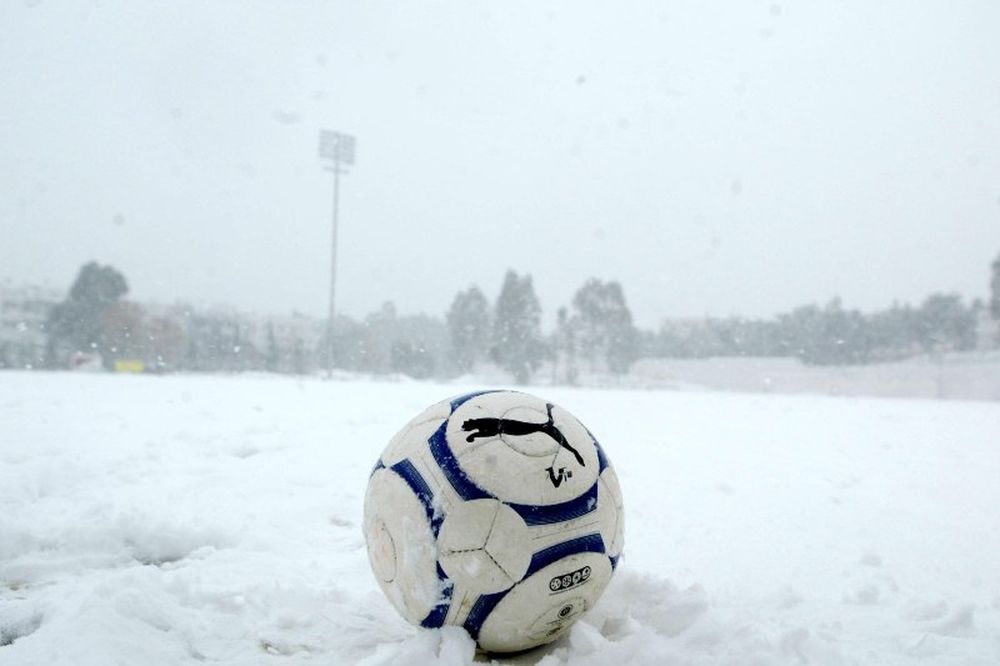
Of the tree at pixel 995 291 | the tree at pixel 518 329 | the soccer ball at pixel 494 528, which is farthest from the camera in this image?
the tree at pixel 518 329

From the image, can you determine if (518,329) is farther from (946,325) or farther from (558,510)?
(558,510)

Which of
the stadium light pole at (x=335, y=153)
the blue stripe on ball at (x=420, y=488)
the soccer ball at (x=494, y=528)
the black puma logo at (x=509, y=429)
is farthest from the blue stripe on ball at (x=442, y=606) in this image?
the stadium light pole at (x=335, y=153)

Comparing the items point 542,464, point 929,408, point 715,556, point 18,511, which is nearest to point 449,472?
point 542,464

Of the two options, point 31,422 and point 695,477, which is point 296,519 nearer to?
point 695,477

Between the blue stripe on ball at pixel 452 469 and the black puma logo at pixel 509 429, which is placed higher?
the black puma logo at pixel 509 429

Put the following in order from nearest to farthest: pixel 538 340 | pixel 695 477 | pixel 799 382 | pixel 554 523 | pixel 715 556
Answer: pixel 554 523 → pixel 715 556 → pixel 695 477 → pixel 799 382 → pixel 538 340

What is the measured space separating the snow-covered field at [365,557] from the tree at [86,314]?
29928 millimetres

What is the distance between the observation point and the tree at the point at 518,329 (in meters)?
36.4

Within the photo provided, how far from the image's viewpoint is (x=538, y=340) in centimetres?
3731

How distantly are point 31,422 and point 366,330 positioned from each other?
101ft

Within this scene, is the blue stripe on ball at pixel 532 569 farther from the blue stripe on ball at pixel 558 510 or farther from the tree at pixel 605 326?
the tree at pixel 605 326

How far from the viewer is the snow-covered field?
2.49 m

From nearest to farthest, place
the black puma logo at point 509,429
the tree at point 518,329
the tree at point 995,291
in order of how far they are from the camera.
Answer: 1. the black puma logo at point 509,429
2. the tree at point 995,291
3. the tree at point 518,329

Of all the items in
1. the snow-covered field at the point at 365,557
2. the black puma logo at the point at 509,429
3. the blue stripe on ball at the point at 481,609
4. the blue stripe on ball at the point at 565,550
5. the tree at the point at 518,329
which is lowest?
the snow-covered field at the point at 365,557
